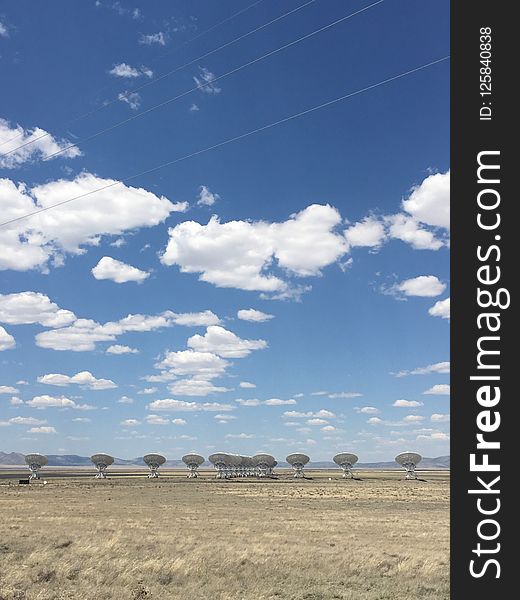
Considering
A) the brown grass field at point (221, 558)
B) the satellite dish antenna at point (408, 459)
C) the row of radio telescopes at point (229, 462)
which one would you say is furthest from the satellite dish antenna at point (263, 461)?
the brown grass field at point (221, 558)

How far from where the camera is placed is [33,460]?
13562cm

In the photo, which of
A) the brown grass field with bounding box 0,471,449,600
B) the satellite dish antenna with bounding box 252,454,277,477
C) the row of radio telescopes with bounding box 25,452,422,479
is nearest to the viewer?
the brown grass field with bounding box 0,471,449,600

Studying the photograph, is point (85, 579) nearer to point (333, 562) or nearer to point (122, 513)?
point (333, 562)

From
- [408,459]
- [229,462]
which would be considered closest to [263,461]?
[229,462]

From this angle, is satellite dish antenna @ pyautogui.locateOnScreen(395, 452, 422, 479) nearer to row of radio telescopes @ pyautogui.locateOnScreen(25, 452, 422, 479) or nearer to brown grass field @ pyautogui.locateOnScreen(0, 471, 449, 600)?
row of radio telescopes @ pyautogui.locateOnScreen(25, 452, 422, 479)

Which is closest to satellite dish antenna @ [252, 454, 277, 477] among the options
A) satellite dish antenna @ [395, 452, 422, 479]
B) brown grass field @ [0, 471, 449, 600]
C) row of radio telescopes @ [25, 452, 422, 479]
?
row of radio telescopes @ [25, 452, 422, 479]

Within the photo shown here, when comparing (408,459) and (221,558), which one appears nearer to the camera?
(221,558)

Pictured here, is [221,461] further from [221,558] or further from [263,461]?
[221,558]

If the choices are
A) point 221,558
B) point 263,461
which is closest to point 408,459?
point 263,461

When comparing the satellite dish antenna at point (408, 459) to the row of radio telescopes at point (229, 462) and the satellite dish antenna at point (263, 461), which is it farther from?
the satellite dish antenna at point (263, 461)

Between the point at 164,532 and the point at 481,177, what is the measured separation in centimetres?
3485

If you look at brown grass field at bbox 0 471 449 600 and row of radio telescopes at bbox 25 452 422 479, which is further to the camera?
row of radio telescopes at bbox 25 452 422 479

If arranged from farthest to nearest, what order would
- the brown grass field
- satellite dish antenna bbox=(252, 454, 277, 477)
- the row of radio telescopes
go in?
satellite dish antenna bbox=(252, 454, 277, 477) → the row of radio telescopes → the brown grass field

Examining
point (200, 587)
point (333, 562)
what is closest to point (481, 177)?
point (200, 587)
